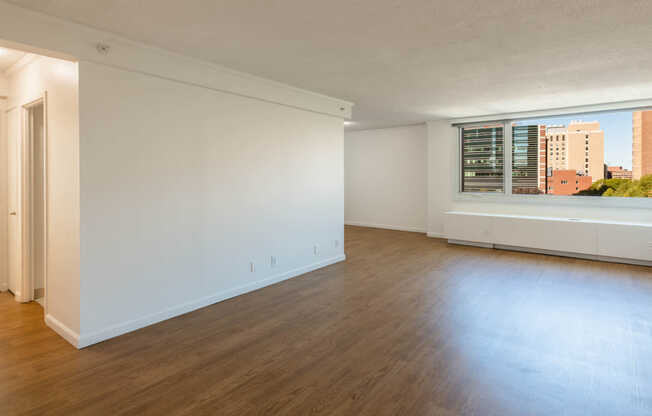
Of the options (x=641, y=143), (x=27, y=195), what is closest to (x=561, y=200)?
(x=641, y=143)

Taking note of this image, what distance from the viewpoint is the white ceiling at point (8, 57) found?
351 centimetres

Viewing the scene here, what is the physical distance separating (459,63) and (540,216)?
453 centimetres

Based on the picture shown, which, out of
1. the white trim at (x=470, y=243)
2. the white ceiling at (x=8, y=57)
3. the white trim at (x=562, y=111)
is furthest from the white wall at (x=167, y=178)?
the white trim at (x=562, y=111)

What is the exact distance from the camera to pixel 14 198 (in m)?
4.20

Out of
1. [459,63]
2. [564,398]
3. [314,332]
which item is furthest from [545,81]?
[314,332]

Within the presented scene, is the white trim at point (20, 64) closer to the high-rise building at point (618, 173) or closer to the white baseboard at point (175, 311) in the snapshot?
the white baseboard at point (175, 311)

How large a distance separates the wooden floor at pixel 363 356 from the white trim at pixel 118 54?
2416 mm

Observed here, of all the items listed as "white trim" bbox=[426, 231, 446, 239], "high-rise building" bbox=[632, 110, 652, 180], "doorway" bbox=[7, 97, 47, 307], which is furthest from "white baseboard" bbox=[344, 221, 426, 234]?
"doorway" bbox=[7, 97, 47, 307]

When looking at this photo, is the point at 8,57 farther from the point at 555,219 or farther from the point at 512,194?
the point at 512,194

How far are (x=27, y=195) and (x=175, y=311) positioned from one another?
7.04 feet

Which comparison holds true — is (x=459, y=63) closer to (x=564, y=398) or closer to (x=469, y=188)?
(x=564, y=398)

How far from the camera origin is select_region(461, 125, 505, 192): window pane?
25.2ft

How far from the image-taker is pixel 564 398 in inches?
89.8

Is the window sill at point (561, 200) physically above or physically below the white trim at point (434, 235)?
above
